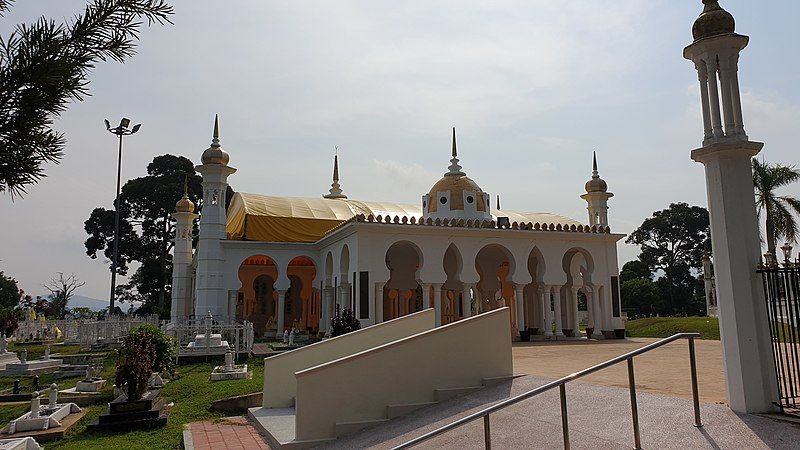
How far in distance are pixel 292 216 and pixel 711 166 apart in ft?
79.2

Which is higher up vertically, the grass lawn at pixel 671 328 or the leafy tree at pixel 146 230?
the leafy tree at pixel 146 230

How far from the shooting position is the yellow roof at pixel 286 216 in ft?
92.3

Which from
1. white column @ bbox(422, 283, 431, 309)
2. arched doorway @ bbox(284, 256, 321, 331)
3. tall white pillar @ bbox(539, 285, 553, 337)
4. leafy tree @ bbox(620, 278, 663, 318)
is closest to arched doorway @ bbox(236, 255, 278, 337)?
arched doorway @ bbox(284, 256, 321, 331)

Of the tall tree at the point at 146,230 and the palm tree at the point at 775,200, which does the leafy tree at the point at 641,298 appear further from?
the tall tree at the point at 146,230

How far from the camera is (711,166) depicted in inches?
278

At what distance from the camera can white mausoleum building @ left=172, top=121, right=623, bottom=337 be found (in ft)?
76.4

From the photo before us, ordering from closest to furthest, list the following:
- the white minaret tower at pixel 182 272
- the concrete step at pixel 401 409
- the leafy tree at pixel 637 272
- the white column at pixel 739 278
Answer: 1. the white column at pixel 739 278
2. the concrete step at pixel 401 409
3. the white minaret tower at pixel 182 272
4. the leafy tree at pixel 637 272

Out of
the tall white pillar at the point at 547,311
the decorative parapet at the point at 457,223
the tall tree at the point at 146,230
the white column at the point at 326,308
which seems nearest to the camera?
the decorative parapet at the point at 457,223

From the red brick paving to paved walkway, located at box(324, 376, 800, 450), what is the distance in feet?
5.66

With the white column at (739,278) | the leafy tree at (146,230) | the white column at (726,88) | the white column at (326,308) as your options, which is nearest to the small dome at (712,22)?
the white column at (726,88)

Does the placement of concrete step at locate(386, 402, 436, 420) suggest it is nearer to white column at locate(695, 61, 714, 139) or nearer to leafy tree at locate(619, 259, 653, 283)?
white column at locate(695, 61, 714, 139)

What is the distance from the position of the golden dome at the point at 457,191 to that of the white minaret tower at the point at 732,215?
18.9 m

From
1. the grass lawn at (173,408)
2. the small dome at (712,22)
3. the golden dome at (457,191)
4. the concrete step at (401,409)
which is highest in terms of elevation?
the golden dome at (457,191)

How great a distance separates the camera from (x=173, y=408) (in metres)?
12.1
